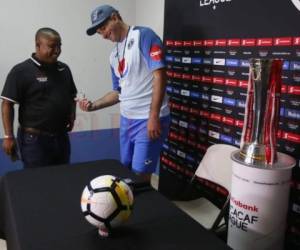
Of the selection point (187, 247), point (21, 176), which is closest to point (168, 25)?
point (21, 176)

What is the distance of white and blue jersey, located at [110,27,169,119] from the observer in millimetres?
1951

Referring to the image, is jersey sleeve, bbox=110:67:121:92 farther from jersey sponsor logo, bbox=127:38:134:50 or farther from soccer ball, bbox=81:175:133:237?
soccer ball, bbox=81:175:133:237

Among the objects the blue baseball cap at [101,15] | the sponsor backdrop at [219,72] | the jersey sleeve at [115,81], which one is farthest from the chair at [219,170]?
the blue baseball cap at [101,15]

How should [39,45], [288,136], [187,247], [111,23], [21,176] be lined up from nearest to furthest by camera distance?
[187,247] → [21,176] → [288,136] → [111,23] → [39,45]

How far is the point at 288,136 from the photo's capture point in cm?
165

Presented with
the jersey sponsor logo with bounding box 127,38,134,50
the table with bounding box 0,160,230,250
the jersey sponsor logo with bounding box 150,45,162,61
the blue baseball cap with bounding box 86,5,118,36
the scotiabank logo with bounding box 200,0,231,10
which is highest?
the scotiabank logo with bounding box 200,0,231,10

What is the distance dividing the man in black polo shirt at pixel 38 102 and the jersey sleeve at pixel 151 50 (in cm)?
60

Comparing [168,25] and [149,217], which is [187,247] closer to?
[149,217]

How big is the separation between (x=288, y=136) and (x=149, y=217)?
0.90 m

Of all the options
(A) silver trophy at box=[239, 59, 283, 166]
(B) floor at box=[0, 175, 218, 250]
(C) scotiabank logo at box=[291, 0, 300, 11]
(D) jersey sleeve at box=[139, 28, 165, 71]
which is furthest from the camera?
(B) floor at box=[0, 175, 218, 250]

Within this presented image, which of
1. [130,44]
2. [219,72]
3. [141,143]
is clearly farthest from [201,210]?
[130,44]

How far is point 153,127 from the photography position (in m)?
1.93

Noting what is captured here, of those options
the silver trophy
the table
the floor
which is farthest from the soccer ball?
the floor

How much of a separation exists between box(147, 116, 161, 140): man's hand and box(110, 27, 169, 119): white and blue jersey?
0.41ft
